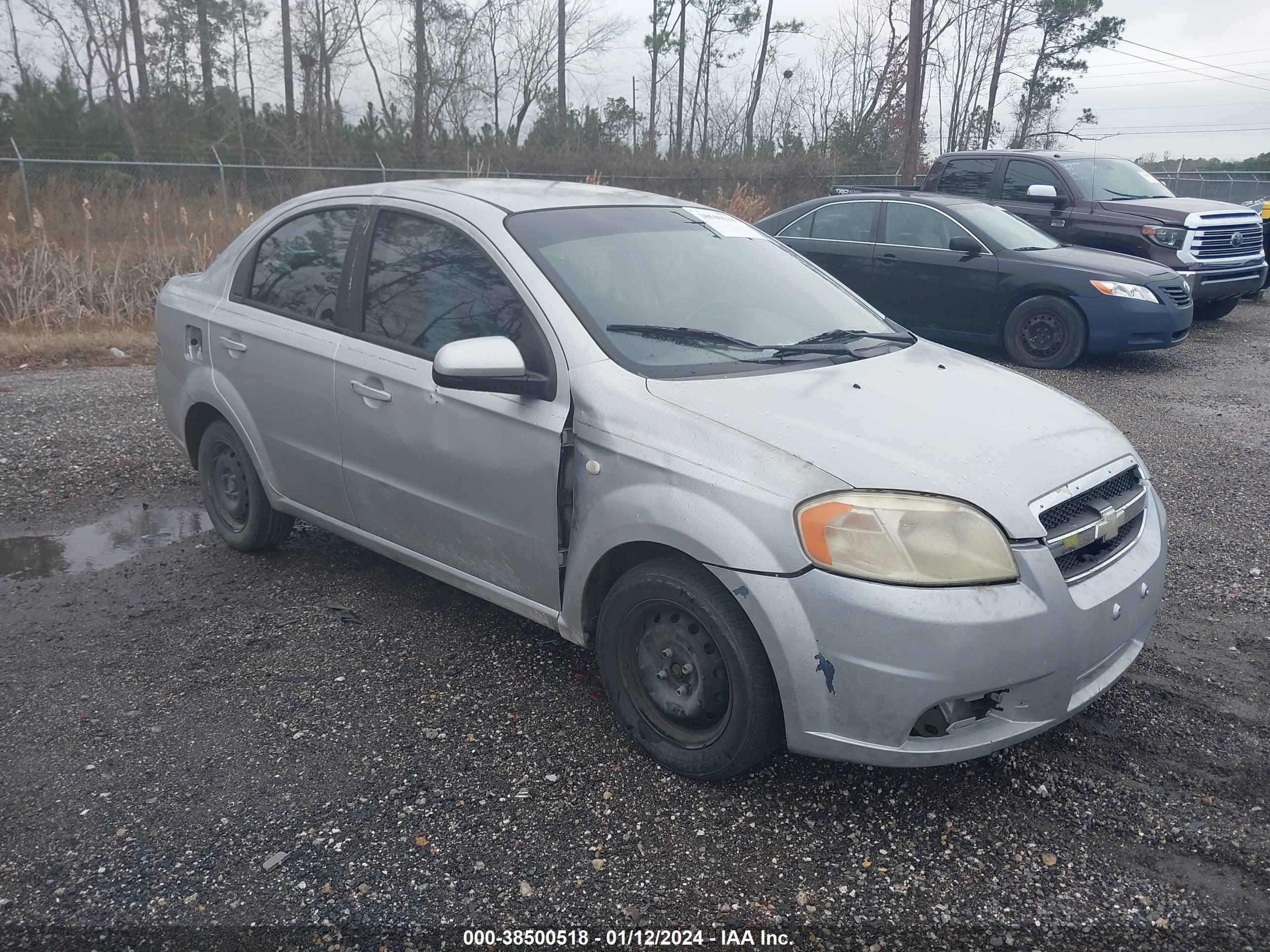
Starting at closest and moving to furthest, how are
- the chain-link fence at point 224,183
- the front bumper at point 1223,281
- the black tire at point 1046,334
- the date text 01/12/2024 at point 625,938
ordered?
the date text 01/12/2024 at point 625,938
the black tire at point 1046,334
the front bumper at point 1223,281
the chain-link fence at point 224,183

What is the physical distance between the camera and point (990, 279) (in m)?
9.20

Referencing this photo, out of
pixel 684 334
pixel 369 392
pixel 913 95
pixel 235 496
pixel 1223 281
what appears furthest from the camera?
pixel 913 95

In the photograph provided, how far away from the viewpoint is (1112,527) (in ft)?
9.60

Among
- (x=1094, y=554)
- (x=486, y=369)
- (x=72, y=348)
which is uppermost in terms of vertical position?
(x=486, y=369)

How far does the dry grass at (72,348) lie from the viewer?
32.2 ft

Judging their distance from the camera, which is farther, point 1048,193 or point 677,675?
point 1048,193

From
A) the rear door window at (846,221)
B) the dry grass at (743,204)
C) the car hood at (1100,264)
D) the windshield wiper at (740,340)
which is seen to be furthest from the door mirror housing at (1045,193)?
the windshield wiper at (740,340)

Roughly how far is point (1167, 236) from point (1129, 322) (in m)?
2.62

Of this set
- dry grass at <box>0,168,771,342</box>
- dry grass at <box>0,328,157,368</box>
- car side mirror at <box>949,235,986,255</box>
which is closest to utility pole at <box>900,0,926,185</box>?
car side mirror at <box>949,235,986,255</box>

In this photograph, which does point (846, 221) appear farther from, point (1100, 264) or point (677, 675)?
point (677, 675)

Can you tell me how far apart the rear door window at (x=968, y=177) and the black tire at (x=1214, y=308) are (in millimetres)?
3008

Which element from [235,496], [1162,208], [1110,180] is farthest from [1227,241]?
[235,496]

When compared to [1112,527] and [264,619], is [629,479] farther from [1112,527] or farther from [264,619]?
[264,619]

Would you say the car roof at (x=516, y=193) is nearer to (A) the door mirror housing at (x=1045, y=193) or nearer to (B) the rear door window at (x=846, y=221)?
(B) the rear door window at (x=846, y=221)
